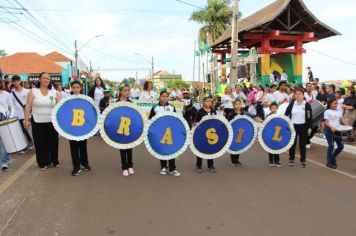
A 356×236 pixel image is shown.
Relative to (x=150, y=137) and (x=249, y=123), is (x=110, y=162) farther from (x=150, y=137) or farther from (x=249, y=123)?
(x=249, y=123)

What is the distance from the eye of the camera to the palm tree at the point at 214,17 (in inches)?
1655

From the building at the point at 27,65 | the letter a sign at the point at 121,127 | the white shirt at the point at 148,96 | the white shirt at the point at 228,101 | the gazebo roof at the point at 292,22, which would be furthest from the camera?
the building at the point at 27,65

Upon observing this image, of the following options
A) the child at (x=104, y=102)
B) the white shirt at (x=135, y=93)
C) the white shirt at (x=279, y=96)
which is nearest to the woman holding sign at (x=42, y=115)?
the child at (x=104, y=102)

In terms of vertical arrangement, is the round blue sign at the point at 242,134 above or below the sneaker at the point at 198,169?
above

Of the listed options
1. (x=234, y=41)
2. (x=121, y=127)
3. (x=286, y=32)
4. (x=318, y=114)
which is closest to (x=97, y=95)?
(x=121, y=127)

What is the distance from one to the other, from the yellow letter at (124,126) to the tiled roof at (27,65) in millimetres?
51097

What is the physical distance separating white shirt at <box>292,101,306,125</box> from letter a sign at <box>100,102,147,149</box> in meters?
3.33

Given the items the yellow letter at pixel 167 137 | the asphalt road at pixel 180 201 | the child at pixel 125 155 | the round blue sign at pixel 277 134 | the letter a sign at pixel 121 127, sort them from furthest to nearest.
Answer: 1. the round blue sign at pixel 277 134
2. the child at pixel 125 155
3. the yellow letter at pixel 167 137
4. the letter a sign at pixel 121 127
5. the asphalt road at pixel 180 201

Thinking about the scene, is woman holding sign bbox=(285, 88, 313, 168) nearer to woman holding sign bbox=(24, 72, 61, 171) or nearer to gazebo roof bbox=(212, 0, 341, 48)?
woman holding sign bbox=(24, 72, 61, 171)

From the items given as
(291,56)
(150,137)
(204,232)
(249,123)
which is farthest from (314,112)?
(291,56)

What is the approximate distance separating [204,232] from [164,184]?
2127mm

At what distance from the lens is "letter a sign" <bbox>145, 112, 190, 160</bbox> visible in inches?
264

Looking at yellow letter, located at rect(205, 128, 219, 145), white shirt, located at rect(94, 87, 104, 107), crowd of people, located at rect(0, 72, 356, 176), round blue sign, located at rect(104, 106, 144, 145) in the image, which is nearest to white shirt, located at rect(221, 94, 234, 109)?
crowd of people, located at rect(0, 72, 356, 176)

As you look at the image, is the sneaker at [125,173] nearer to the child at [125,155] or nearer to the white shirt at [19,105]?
the child at [125,155]
